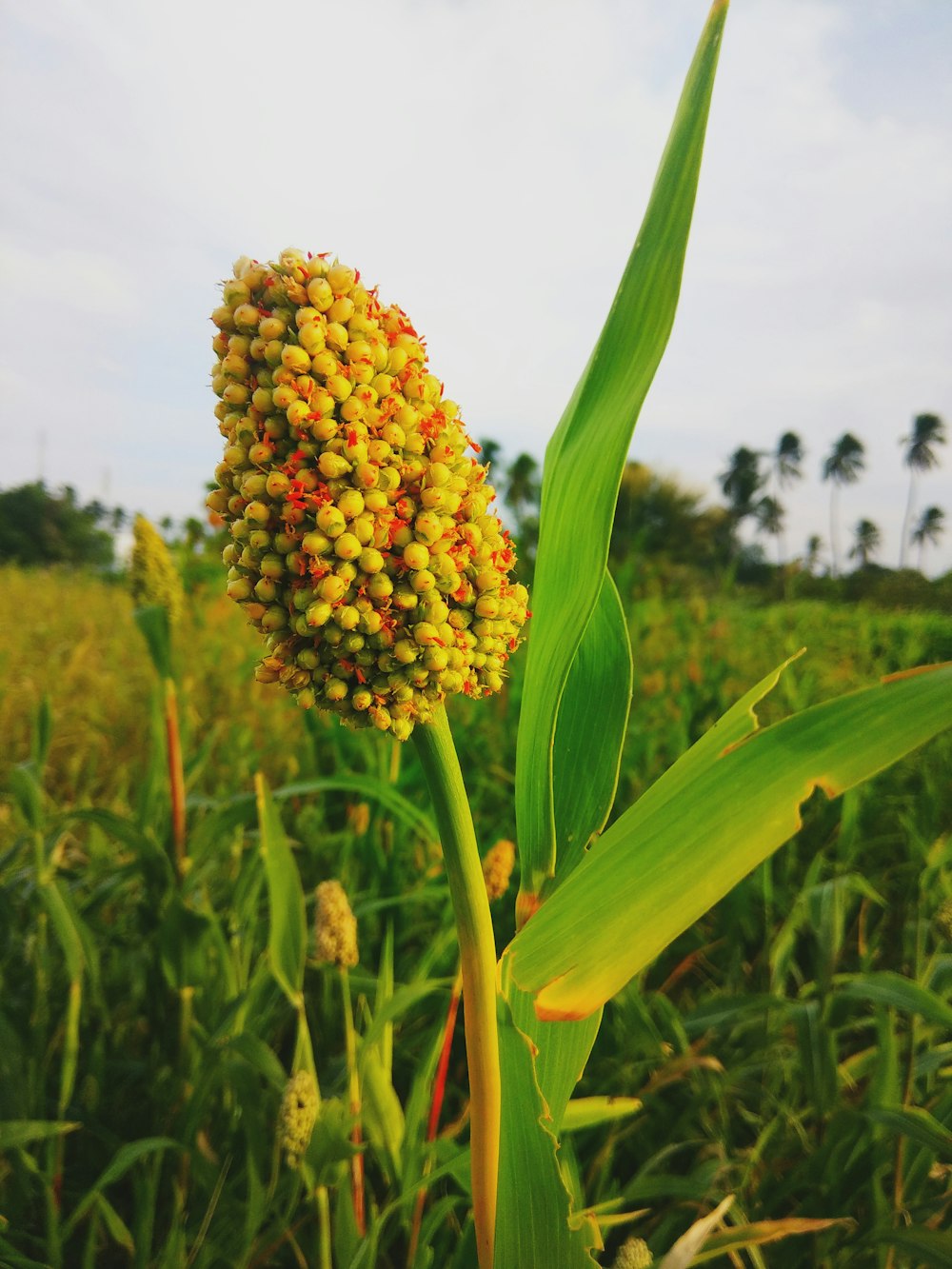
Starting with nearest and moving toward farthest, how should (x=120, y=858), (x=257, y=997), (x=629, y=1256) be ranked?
1. (x=629, y=1256)
2. (x=257, y=997)
3. (x=120, y=858)

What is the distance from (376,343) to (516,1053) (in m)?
0.64

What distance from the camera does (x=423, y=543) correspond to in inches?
27.4

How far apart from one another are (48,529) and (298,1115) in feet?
127

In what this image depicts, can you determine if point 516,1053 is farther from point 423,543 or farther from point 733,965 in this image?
point 733,965

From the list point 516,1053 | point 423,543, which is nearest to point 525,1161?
point 516,1053

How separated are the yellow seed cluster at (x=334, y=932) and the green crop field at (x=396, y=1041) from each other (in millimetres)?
108

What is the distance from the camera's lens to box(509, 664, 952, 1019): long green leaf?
0.63 m

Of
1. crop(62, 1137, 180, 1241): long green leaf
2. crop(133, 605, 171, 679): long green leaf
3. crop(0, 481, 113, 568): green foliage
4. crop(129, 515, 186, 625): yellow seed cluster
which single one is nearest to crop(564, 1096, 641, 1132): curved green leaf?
crop(62, 1137, 180, 1241): long green leaf

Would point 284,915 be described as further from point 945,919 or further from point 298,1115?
point 945,919

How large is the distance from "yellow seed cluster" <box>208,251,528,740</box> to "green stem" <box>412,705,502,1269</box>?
44mm

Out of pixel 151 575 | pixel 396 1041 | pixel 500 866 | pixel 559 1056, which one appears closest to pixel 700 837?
pixel 559 1056

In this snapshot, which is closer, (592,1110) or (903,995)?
(592,1110)

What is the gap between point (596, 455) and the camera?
0.72 m

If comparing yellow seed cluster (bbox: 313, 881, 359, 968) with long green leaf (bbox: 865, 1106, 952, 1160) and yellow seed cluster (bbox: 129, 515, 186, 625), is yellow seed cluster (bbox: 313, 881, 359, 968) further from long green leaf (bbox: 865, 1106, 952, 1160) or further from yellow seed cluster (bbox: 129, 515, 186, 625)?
yellow seed cluster (bbox: 129, 515, 186, 625)
